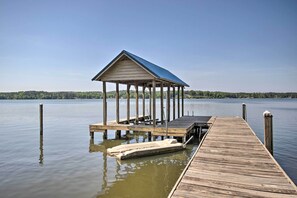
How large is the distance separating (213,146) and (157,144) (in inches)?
142

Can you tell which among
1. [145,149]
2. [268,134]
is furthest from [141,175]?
[268,134]

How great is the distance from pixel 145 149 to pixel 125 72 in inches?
200

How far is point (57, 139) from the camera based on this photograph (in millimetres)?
15352

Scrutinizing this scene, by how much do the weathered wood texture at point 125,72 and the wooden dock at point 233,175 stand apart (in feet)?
20.3

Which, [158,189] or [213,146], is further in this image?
[213,146]

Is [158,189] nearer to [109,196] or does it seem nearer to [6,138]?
[109,196]

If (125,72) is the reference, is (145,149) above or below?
below

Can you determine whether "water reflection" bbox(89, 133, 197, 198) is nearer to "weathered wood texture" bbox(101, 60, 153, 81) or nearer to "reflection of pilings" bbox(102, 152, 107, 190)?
"reflection of pilings" bbox(102, 152, 107, 190)

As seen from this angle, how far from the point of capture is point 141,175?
7996 mm

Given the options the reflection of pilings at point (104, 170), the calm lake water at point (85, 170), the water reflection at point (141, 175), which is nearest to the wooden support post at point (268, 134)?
the calm lake water at point (85, 170)

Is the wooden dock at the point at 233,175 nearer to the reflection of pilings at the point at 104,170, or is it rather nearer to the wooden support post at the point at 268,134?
the wooden support post at the point at 268,134

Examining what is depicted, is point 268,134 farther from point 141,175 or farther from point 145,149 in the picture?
point 145,149

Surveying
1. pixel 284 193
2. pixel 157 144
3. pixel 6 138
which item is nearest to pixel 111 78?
pixel 157 144

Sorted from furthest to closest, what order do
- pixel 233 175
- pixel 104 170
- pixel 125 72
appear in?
pixel 125 72, pixel 104 170, pixel 233 175
